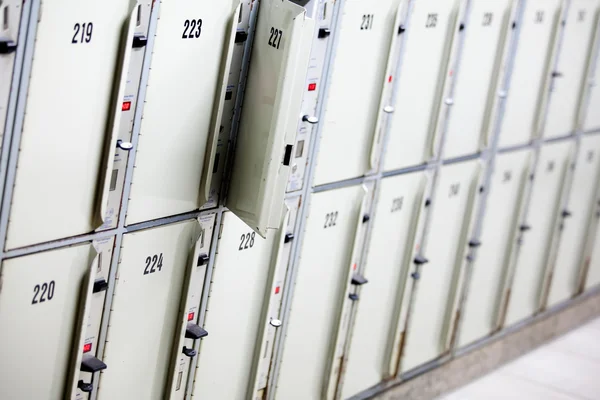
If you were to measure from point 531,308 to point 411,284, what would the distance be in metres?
1.82

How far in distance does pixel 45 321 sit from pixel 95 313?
9.8 inches

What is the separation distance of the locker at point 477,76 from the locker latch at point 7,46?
2.97 metres

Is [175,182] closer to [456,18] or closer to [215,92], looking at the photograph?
[215,92]

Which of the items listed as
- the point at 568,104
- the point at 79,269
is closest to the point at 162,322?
the point at 79,269

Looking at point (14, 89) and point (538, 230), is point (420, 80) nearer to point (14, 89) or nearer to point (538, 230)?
point (538, 230)

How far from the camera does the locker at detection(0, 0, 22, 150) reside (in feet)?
9.68

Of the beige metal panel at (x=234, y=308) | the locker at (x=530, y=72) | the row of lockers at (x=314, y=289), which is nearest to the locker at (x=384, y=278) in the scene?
the row of lockers at (x=314, y=289)

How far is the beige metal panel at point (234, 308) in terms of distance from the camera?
4230 mm

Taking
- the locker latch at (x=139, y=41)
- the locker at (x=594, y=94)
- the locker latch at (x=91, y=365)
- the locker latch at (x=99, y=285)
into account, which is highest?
the locker at (x=594, y=94)

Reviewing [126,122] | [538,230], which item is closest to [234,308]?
[126,122]

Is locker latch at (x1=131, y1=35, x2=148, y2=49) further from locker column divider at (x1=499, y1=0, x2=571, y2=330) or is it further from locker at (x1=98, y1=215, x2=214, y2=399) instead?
locker column divider at (x1=499, y1=0, x2=571, y2=330)

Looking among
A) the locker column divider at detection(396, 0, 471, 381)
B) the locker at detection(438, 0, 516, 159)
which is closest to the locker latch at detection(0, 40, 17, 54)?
the locker column divider at detection(396, 0, 471, 381)

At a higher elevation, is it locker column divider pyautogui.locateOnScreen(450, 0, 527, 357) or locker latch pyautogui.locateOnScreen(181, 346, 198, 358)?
locker column divider pyautogui.locateOnScreen(450, 0, 527, 357)

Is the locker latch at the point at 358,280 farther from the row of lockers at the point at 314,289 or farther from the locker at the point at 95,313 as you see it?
the locker at the point at 95,313
